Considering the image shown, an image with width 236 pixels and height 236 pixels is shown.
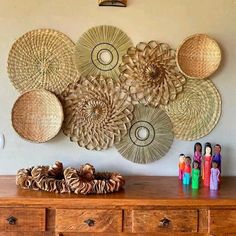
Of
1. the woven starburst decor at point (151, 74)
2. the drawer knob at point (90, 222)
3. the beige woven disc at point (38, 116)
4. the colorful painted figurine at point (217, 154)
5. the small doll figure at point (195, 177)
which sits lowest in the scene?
the drawer knob at point (90, 222)

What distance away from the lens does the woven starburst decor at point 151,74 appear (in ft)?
8.04

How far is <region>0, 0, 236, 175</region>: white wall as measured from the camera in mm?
2412

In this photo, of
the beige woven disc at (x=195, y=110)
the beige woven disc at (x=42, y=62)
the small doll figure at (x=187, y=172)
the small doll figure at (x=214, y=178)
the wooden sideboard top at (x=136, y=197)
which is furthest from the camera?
the beige woven disc at (x=195, y=110)

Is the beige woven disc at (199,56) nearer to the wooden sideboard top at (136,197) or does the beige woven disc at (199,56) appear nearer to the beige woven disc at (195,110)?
the beige woven disc at (195,110)

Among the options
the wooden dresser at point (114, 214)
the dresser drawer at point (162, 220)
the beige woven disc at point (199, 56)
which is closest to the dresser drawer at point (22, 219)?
the wooden dresser at point (114, 214)

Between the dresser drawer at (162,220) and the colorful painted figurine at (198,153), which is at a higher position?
the colorful painted figurine at (198,153)

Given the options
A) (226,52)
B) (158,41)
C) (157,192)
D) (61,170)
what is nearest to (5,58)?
(61,170)

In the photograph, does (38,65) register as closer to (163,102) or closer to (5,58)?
(5,58)

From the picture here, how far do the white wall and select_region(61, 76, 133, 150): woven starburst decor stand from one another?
3.3 inches

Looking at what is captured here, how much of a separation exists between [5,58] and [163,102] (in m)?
1.06

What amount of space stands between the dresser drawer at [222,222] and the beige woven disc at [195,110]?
63 centimetres

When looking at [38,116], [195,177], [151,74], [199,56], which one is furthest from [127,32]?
[195,177]

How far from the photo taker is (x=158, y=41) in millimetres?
2480

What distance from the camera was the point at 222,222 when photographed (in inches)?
78.9
